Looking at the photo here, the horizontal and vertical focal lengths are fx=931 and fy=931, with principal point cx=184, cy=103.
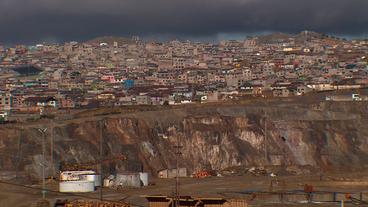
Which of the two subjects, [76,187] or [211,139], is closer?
[76,187]

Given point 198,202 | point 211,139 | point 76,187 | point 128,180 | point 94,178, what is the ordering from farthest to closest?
point 211,139 < point 128,180 < point 94,178 < point 76,187 < point 198,202

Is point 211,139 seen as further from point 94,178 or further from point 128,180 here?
point 94,178

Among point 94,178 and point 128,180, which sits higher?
point 94,178

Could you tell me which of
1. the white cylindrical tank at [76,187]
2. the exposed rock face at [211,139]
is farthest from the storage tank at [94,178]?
the exposed rock face at [211,139]

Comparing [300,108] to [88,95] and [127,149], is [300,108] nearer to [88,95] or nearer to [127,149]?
[127,149]

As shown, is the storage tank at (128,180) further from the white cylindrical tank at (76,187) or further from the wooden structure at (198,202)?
the wooden structure at (198,202)

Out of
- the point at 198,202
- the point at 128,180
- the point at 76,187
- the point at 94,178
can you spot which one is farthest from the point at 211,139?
the point at 198,202
